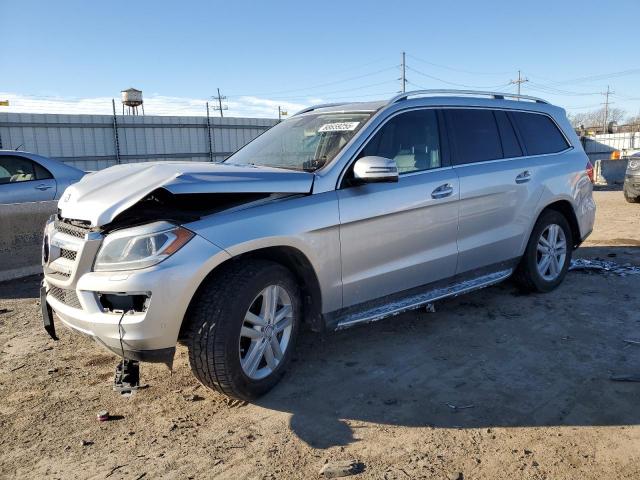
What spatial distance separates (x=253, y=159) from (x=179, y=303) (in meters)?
1.82

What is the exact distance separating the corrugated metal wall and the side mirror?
15194 mm

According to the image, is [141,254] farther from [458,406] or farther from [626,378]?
[626,378]

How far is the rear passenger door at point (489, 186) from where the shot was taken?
4.39 m

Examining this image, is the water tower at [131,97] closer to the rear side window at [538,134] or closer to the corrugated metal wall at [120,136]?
the corrugated metal wall at [120,136]

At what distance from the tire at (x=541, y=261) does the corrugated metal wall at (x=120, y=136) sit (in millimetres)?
14854

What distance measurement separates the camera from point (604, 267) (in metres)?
6.30

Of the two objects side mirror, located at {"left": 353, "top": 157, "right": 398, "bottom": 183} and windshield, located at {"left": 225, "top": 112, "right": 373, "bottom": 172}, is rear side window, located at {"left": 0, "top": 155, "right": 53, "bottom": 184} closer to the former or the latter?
windshield, located at {"left": 225, "top": 112, "right": 373, "bottom": 172}

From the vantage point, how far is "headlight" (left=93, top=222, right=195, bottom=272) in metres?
2.84

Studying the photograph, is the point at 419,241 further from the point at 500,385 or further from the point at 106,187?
the point at 106,187

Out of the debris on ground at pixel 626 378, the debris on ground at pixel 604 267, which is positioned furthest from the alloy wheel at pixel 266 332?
the debris on ground at pixel 604 267

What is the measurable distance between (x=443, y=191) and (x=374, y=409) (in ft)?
5.96

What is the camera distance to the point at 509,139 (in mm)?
4938

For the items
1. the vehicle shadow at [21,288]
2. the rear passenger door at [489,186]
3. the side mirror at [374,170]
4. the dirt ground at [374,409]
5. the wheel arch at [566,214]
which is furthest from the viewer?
the vehicle shadow at [21,288]

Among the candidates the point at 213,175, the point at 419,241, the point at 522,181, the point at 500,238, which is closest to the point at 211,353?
the point at 213,175
